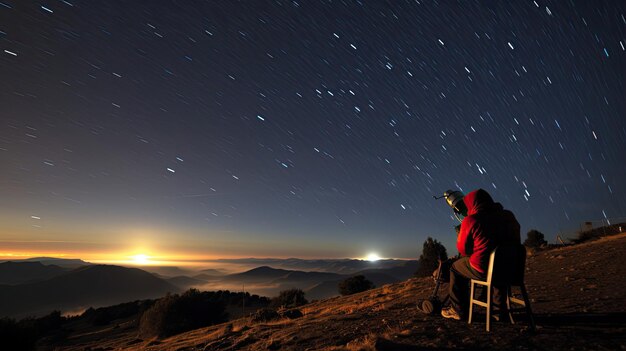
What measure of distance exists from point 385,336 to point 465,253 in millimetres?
1951

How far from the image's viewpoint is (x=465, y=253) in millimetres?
4973

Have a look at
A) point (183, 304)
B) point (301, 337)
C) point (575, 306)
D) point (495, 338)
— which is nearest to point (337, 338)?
point (301, 337)

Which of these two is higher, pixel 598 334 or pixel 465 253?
pixel 465 253

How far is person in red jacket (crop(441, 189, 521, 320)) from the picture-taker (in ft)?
15.3

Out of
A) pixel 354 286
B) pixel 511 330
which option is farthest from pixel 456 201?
pixel 354 286

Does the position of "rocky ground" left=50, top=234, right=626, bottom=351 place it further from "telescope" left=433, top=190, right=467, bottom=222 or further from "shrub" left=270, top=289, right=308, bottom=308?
"shrub" left=270, top=289, right=308, bottom=308

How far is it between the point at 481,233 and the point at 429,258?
134 feet

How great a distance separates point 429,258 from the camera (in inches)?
1644

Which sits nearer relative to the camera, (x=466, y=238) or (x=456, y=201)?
(x=466, y=238)

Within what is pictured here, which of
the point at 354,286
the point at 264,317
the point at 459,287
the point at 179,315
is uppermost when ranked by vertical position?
the point at 459,287

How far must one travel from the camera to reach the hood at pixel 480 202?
4875mm

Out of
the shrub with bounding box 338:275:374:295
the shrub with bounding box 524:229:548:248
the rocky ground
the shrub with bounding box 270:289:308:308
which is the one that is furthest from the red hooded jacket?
the shrub with bounding box 524:229:548:248

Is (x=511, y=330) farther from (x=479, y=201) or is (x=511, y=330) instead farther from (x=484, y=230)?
(x=479, y=201)

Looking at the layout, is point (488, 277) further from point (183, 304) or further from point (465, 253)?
point (183, 304)
